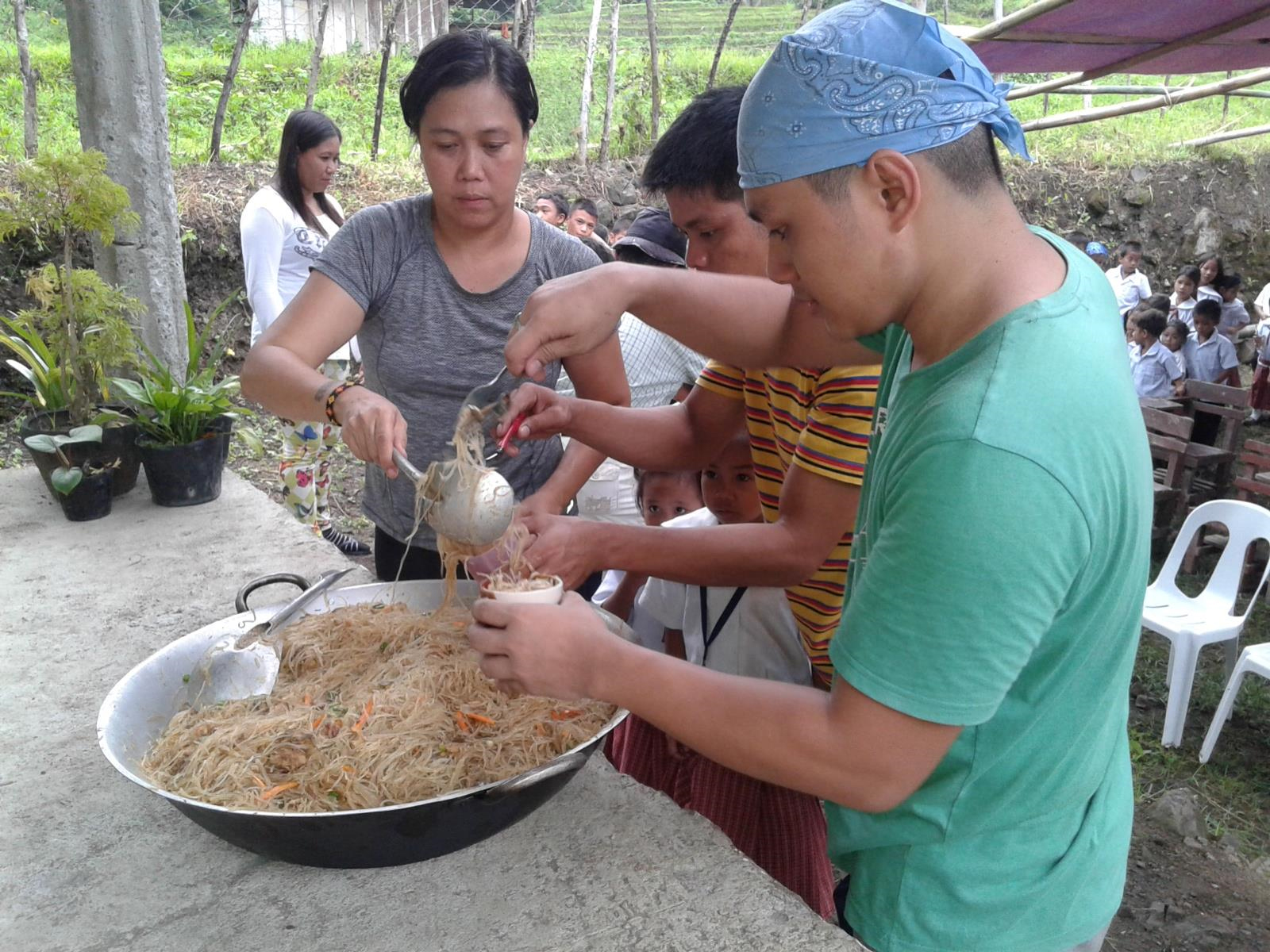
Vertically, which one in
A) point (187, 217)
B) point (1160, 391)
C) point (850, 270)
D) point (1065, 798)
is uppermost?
point (850, 270)

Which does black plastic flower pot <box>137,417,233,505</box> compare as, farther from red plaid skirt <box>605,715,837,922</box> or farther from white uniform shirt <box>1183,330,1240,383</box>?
white uniform shirt <box>1183,330,1240,383</box>

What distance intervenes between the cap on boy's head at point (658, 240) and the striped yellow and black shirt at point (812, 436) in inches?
60.5

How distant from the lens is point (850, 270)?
3.70 feet

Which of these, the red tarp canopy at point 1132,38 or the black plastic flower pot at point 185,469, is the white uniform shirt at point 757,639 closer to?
the black plastic flower pot at point 185,469

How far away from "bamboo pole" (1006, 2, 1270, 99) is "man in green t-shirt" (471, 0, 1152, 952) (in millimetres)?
4265

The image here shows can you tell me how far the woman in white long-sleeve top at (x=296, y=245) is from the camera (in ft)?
17.0

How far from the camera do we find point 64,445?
3.39 m

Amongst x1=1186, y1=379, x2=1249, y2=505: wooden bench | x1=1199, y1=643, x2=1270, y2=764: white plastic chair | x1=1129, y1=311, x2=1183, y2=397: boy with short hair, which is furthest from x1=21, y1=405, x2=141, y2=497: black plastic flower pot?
x1=1129, y1=311, x2=1183, y2=397: boy with short hair

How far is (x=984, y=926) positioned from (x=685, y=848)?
20.3 inches

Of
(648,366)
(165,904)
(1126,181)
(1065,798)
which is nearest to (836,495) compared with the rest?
(1065,798)

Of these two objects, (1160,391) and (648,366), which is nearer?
(648,366)

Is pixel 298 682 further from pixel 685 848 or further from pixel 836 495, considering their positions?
pixel 836 495

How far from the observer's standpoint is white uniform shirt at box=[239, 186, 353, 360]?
518 cm

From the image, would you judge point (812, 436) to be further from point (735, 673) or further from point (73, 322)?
point (73, 322)
